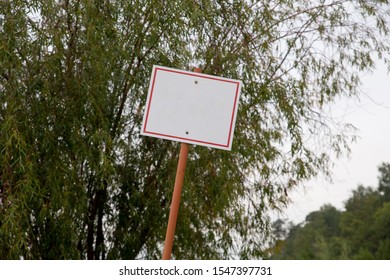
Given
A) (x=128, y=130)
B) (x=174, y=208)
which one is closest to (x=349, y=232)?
(x=128, y=130)

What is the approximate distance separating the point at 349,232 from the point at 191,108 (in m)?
22.6

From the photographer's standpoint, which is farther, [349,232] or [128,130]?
[349,232]

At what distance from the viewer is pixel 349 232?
81.6 ft

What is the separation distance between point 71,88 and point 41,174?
2.46 feet

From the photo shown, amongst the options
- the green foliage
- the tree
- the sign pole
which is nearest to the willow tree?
the sign pole

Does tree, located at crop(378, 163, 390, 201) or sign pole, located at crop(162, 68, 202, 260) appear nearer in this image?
sign pole, located at crop(162, 68, 202, 260)

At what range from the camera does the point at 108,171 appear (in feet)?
19.0

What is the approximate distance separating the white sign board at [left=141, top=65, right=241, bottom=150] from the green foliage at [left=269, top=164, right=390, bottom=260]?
19410 mm

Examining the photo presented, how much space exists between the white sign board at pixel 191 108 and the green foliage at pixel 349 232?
63.7 feet

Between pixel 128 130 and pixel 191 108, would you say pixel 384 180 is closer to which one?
pixel 128 130

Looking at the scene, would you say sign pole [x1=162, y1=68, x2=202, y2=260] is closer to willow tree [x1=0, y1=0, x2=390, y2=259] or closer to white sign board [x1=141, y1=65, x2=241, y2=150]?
white sign board [x1=141, y1=65, x2=241, y2=150]

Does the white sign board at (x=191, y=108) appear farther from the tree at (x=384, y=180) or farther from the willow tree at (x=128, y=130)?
the tree at (x=384, y=180)

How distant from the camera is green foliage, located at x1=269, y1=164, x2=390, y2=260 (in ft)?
76.3
